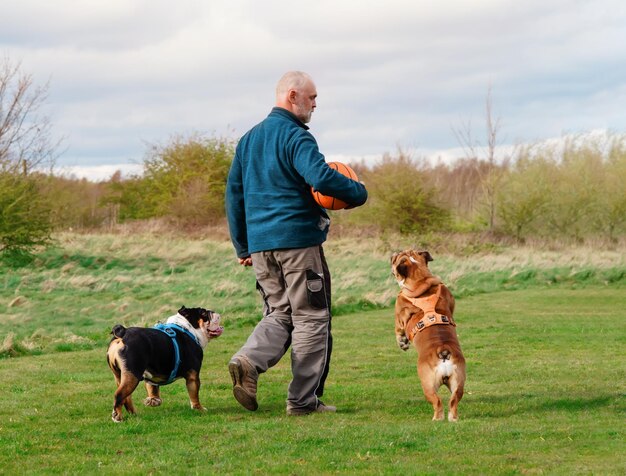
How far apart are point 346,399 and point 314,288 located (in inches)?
63.6

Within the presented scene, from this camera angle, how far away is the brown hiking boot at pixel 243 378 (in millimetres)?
6895

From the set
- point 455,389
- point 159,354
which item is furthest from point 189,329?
point 455,389

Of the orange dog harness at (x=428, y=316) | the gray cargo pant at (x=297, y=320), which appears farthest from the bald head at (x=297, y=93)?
the orange dog harness at (x=428, y=316)

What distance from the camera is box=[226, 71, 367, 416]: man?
6.96 m

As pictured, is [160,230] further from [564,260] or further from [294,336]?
[294,336]

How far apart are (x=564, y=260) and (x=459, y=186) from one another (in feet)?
126

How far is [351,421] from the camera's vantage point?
674 centimetres

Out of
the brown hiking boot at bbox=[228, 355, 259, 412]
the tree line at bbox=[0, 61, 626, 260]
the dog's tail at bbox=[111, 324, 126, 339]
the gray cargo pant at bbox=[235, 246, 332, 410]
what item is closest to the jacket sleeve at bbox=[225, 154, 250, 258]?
the gray cargo pant at bbox=[235, 246, 332, 410]

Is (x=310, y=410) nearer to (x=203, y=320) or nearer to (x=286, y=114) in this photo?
(x=203, y=320)

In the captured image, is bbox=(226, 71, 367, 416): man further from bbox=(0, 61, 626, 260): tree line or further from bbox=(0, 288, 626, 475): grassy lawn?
bbox=(0, 61, 626, 260): tree line

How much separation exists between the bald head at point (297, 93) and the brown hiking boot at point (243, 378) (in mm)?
2050

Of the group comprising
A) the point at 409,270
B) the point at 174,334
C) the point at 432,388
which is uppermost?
the point at 409,270

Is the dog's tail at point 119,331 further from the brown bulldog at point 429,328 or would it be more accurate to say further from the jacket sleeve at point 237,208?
the brown bulldog at point 429,328

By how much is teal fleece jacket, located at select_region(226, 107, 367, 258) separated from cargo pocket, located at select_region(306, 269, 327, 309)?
0.25 metres
